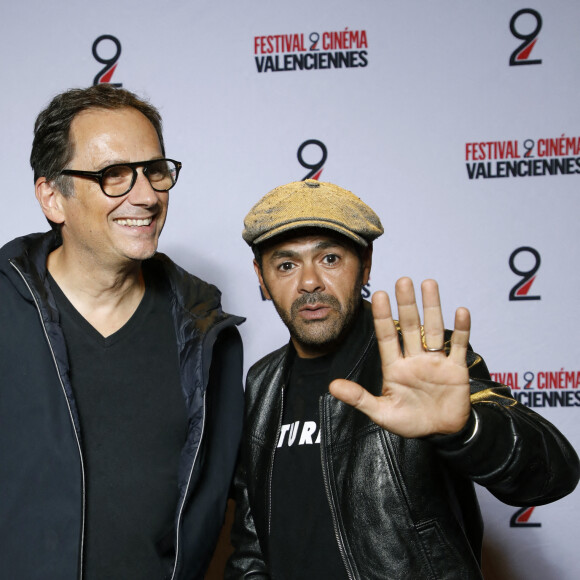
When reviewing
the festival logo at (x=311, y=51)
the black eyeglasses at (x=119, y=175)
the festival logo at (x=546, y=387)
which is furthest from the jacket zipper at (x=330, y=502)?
the festival logo at (x=311, y=51)

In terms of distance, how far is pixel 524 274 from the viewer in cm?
227

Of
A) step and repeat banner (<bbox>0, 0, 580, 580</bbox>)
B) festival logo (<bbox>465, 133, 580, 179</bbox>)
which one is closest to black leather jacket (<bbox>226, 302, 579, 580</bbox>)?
step and repeat banner (<bbox>0, 0, 580, 580</bbox>)

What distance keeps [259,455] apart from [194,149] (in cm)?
121

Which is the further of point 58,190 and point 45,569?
point 58,190

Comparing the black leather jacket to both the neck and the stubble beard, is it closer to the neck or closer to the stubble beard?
the stubble beard

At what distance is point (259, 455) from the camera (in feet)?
5.09

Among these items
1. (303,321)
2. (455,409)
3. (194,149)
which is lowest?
(455,409)

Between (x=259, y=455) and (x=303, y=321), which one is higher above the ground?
(x=303, y=321)

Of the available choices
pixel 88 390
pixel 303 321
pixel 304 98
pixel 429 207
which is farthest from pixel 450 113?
pixel 88 390

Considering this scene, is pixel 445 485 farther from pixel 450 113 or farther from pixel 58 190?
pixel 450 113

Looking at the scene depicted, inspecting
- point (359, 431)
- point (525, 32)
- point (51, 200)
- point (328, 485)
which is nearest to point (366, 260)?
point (359, 431)

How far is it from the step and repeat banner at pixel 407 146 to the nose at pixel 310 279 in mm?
824

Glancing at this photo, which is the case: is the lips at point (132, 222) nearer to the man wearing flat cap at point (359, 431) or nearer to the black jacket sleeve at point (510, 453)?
the man wearing flat cap at point (359, 431)

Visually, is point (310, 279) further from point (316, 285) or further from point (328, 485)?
point (328, 485)
